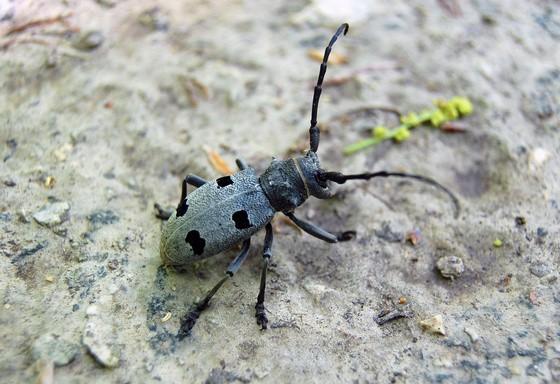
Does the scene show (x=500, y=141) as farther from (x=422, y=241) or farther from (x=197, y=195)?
(x=197, y=195)

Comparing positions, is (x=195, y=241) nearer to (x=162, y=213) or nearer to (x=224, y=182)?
(x=224, y=182)

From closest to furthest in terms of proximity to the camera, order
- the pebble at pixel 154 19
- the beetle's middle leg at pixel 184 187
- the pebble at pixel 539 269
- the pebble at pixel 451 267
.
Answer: the pebble at pixel 539 269
the pebble at pixel 451 267
the beetle's middle leg at pixel 184 187
the pebble at pixel 154 19

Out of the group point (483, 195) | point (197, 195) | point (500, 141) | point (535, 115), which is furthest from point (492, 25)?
point (197, 195)

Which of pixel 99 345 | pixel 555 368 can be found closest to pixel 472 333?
pixel 555 368

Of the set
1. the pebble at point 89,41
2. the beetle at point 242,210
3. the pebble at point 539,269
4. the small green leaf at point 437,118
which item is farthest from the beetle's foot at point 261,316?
the pebble at point 89,41

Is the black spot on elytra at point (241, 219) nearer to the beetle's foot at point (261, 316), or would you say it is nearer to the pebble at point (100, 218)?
the beetle's foot at point (261, 316)
